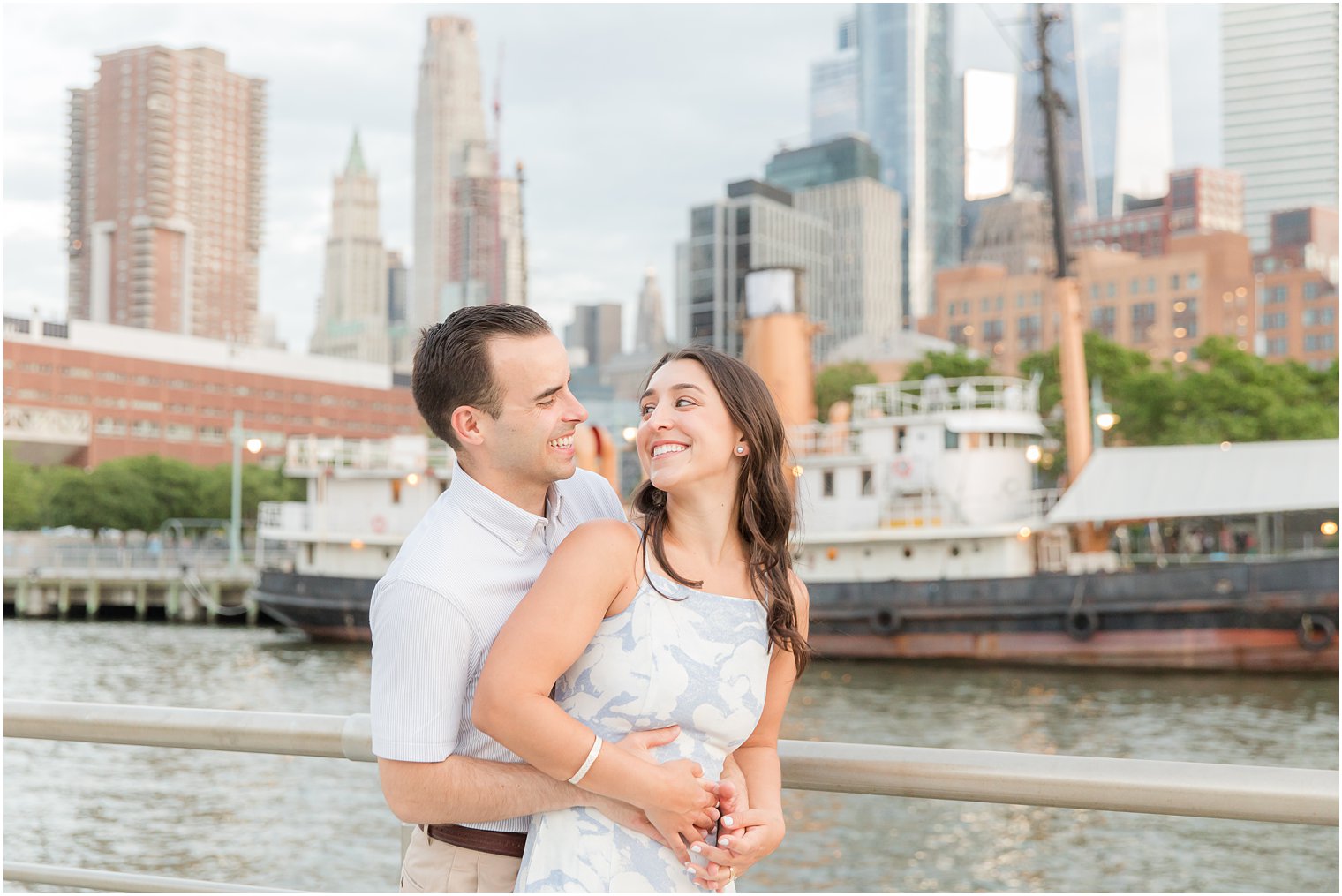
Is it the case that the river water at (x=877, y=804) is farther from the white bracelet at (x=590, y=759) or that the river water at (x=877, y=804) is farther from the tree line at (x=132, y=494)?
the tree line at (x=132, y=494)

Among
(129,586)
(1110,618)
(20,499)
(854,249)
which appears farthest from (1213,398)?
(854,249)

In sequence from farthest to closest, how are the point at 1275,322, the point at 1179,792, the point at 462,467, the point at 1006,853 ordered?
the point at 1275,322, the point at 1006,853, the point at 462,467, the point at 1179,792

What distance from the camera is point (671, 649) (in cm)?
217

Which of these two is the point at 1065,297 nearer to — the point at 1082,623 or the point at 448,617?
the point at 1082,623

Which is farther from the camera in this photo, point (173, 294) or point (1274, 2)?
point (1274, 2)

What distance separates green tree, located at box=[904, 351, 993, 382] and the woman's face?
4860 centimetres

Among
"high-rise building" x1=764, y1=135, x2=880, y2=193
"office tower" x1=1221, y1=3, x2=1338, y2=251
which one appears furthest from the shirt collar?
"office tower" x1=1221, y1=3, x2=1338, y2=251

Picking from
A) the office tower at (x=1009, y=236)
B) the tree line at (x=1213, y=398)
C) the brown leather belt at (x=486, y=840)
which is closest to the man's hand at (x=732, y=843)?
the brown leather belt at (x=486, y=840)

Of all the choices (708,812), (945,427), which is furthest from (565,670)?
(945,427)

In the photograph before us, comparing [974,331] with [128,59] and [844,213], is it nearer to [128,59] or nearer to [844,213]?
[844,213]

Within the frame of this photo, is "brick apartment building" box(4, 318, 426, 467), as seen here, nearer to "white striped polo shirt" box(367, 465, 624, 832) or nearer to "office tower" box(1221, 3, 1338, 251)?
"white striped polo shirt" box(367, 465, 624, 832)

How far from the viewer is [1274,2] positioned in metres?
180

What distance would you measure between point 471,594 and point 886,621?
2426 centimetres

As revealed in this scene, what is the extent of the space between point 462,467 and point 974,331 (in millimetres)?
105522
